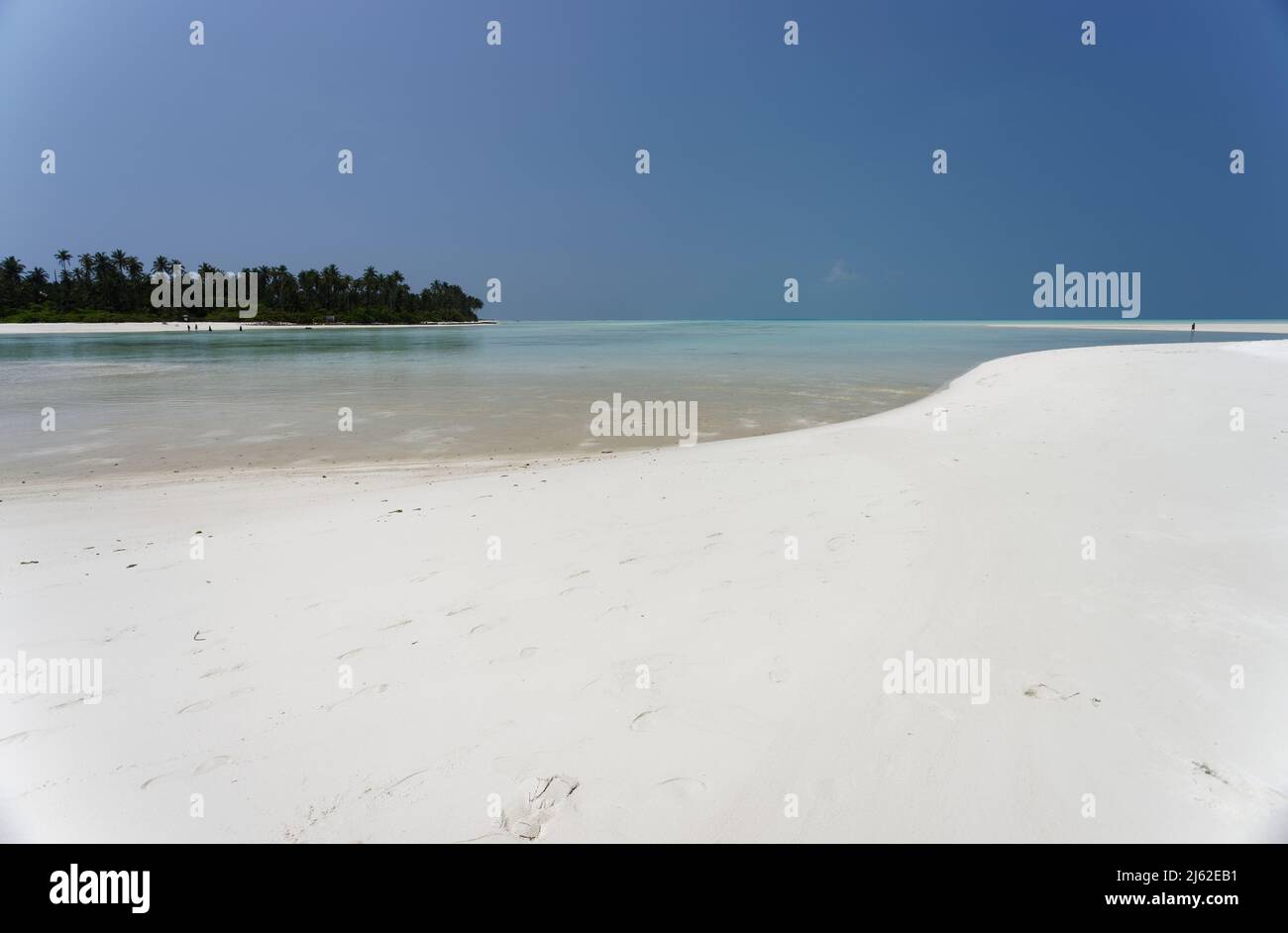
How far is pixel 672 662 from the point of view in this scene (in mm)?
3332

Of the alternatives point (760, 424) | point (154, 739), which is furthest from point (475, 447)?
point (154, 739)

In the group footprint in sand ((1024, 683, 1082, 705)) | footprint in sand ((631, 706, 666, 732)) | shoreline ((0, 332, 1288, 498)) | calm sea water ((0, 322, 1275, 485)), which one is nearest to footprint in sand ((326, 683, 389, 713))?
footprint in sand ((631, 706, 666, 732))

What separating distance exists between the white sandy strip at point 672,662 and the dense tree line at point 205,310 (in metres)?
122

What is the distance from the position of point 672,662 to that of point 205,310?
141m

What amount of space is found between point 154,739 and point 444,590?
1.82 meters

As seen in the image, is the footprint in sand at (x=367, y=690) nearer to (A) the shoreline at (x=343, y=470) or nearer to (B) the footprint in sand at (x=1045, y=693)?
(B) the footprint in sand at (x=1045, y=693)

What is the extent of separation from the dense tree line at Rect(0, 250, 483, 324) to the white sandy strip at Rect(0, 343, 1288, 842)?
122 metres

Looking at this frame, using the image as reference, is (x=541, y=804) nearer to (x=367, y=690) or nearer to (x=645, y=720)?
(x=645, y=720)

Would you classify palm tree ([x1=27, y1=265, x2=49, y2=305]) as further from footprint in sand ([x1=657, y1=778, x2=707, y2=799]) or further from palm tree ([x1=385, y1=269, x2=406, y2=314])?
footprint in sand ([x1=657, y1=778, x2=707, y2=799])

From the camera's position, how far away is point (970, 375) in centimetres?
2058

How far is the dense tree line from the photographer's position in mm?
92625

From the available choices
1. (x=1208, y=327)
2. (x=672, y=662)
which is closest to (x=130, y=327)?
(x=672, y=662)

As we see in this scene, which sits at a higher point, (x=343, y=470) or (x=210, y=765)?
(x=343, y=470)
